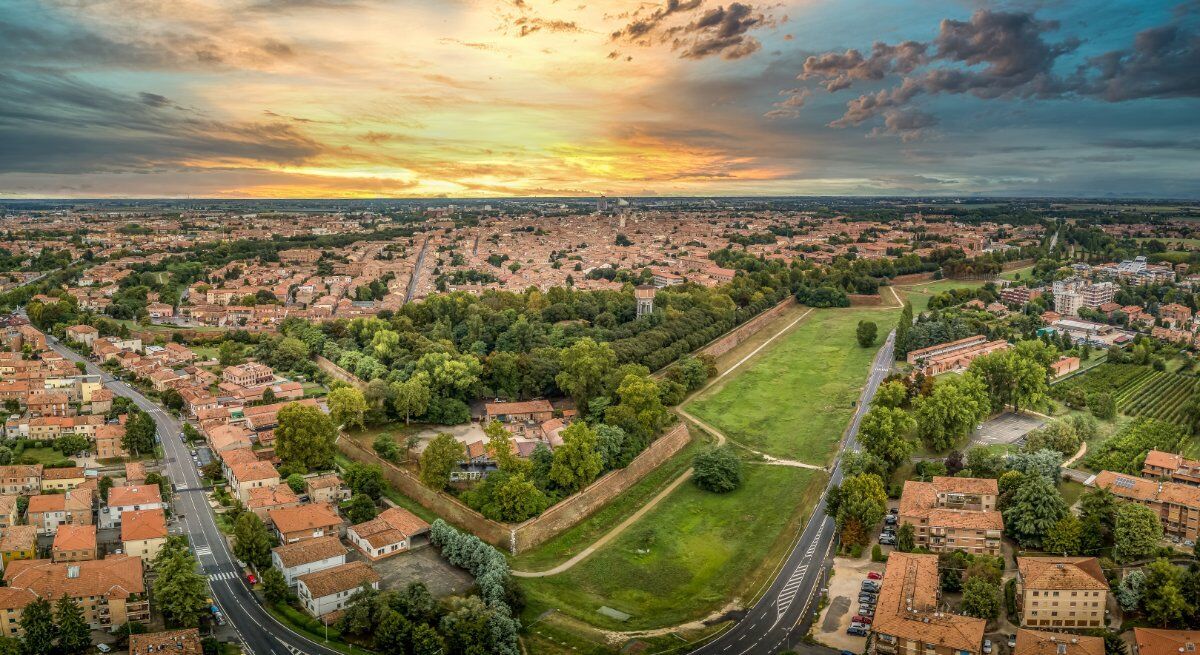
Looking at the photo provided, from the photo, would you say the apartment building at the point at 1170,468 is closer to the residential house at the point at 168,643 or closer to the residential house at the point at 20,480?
the residential house at the point at 168,643

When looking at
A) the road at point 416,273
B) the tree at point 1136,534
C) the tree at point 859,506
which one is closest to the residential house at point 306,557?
the tree at point 859,506

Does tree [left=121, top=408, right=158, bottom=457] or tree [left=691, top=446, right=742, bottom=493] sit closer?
tree [left=691, top=446, right=742, bottom=493]

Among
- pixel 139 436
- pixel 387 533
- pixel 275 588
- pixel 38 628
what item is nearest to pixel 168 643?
pixel 38 628

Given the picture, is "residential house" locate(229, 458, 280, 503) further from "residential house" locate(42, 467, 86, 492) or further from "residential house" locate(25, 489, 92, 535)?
"residential house" locate(42, 467, 86, 492)

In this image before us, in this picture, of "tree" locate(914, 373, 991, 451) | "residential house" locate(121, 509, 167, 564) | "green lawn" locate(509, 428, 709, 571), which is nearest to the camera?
"residential house" locate(121, 509, 167, 564)

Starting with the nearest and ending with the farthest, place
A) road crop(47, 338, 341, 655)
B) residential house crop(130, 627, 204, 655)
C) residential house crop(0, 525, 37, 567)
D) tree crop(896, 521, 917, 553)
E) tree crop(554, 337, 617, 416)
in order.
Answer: residential house crop(130, 627, 204, 655) → road crop(47, 338, 341, 655) → residential house crop(0, 525, 37, 567) → tree crop(896, 521, 917, 553) → tree crop(554, 337, 617, 416)

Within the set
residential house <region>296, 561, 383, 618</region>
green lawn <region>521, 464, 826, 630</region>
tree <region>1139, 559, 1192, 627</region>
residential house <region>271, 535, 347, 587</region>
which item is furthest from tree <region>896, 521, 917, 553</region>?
residential house <region>271, 535, 347, 587</region>

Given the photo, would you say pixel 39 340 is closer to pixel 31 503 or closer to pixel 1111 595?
pixel 31 503
